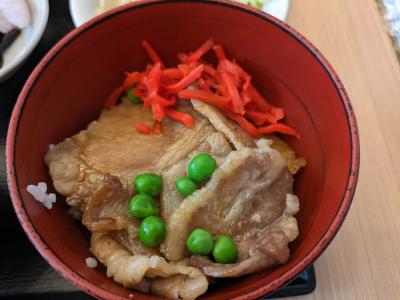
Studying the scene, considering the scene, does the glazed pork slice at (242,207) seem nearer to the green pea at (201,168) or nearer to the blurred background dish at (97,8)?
the green pea at (201,168)

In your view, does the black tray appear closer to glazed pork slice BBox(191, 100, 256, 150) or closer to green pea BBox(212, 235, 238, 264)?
green pea BBox(212, 235, 238, 264)

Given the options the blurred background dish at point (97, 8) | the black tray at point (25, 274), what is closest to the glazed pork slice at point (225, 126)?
the black tray at point (25, 274)

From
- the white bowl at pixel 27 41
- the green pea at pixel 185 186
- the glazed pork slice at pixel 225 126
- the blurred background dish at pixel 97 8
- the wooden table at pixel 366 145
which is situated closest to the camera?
the green pea at pixel 185 186

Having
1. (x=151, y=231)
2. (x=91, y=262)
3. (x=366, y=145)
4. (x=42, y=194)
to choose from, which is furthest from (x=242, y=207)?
(x=366, y=145)

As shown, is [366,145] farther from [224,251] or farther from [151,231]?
[151,231]

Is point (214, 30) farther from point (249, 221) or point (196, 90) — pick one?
point (249, 221)

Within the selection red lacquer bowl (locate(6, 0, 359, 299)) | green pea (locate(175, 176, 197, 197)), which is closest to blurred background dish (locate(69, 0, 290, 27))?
red lacquer bowl (locate(6, 0, 359, 299))

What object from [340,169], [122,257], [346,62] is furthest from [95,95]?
[346,62]
